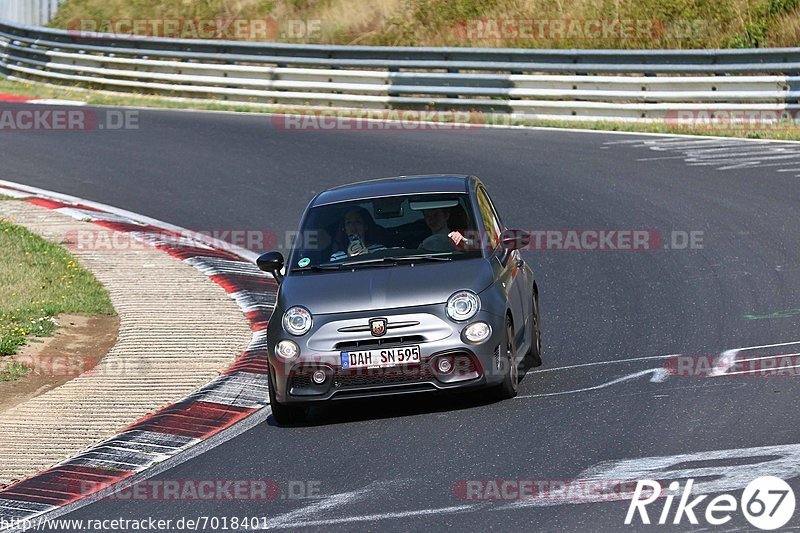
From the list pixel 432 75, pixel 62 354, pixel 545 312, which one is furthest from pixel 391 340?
pixel 432 75

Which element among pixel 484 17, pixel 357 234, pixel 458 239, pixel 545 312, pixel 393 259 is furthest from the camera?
pixel 484 17

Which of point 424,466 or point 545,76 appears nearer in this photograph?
point 424,466

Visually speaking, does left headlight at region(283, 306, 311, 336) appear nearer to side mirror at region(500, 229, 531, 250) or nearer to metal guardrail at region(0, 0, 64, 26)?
side mirror at region(500, 229, 531, 250)

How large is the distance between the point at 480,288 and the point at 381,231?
113 cm

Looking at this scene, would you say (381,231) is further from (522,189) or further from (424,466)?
(522,189)

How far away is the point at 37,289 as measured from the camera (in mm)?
13344

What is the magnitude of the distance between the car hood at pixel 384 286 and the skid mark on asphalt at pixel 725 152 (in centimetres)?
895

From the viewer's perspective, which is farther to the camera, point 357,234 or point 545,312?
point 545,312

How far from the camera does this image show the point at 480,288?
8945mm

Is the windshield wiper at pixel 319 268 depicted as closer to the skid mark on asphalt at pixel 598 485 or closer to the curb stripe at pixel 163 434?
the curb stripe at pixel 163 434

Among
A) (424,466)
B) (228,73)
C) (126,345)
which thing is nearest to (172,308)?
(126,345)

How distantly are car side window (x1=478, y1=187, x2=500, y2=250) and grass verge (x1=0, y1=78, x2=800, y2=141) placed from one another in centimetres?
1014

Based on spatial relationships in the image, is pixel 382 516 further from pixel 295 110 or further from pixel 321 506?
pixel 295 110

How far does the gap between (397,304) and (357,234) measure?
114cm
